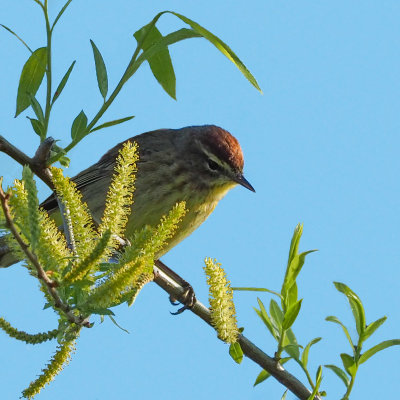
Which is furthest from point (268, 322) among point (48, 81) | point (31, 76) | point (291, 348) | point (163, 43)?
point (31, 76)

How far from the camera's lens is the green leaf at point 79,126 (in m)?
3.31

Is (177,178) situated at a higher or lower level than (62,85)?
higher

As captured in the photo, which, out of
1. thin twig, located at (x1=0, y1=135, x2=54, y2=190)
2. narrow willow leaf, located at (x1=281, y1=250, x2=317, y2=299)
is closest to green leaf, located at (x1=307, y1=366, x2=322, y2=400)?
narrow willow leaf, located at (x1=281, y1=250, x2=317, y2=299)

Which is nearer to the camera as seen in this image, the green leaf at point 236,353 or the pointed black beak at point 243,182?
the green leaf at point 236,353

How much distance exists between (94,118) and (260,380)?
5.56 ft

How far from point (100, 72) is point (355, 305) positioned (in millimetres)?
1706

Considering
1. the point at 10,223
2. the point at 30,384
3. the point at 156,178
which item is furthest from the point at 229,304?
the point at 156,178

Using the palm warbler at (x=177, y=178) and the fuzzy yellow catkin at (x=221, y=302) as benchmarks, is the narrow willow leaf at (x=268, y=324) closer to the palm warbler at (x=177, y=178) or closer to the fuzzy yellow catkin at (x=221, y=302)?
the fuzzy yellow catkin at (x=221, y=302)

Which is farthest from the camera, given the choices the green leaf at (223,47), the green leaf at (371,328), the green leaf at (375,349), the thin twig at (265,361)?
the thin twig at (265,361)

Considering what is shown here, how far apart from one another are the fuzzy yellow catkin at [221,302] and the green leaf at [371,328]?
0.82 meters

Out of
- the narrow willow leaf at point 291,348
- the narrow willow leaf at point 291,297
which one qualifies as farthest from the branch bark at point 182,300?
the narrow willow leaf at point 291,297

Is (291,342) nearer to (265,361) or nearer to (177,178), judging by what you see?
(265,361)

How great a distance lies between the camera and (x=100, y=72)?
3.45 m

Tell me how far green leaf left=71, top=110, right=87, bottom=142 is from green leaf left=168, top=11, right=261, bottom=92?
0.66 metres
